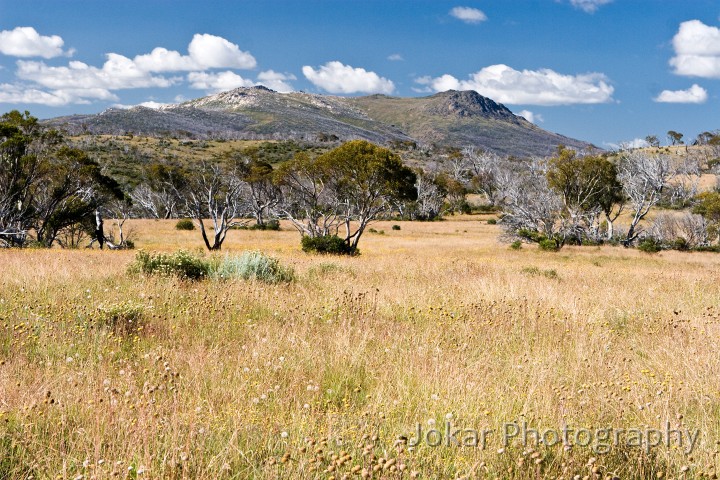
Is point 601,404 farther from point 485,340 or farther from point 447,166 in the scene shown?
point 447,166

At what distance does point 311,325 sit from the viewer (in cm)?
612

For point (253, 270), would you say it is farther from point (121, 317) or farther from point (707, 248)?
point (707, 248)

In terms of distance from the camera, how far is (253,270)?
1070cm

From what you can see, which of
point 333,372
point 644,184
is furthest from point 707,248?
point 333,372

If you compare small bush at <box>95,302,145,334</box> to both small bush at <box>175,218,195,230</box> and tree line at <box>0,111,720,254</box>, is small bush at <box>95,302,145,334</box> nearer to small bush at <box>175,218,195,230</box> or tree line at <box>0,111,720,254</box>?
tree line at <box>0,111,720,254</box>

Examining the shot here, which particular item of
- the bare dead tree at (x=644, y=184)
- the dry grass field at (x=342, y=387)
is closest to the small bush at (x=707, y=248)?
the bare dead tree at (x=644, y=184)

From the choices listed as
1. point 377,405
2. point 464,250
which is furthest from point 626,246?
point 377,405

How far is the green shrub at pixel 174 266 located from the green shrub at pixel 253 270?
35 cm

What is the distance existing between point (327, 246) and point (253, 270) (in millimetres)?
16722

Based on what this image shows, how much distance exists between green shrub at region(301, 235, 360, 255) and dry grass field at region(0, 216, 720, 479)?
1897 centimetres

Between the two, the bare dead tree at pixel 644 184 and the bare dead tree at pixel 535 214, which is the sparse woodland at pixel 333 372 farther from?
the bare dead tree at pixel 644 184

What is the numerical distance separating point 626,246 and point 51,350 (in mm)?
41669

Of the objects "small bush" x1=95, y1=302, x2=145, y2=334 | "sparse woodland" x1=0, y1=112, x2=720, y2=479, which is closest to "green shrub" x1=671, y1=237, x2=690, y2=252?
"sparse woodland" x1=0, y1=112, x2=720, y2=479

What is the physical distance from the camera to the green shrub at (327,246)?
27.1 metres
